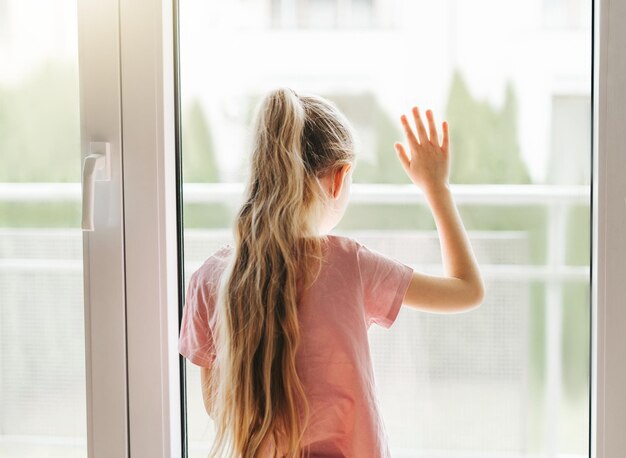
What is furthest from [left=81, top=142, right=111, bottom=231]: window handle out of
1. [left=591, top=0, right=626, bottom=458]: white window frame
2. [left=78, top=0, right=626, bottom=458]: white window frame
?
[left=591, top=0, right=626, bottom=458]: white window frame

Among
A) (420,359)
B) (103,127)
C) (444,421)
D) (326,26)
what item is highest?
(326,26)

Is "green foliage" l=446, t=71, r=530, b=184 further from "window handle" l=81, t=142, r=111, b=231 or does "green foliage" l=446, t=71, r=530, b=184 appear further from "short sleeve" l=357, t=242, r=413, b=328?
"window handle" l=81, t=142, r=111, b=231

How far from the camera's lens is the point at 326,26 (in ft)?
4.07

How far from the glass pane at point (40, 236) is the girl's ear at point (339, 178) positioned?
1.52 ft

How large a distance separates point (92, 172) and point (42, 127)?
163 millimetres

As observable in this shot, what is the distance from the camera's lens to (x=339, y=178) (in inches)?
44.5

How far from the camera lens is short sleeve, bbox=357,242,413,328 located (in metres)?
1.11

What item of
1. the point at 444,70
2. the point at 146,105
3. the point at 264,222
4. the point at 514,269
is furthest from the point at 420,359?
the point at 146,105

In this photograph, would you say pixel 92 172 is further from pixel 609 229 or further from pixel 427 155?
pixel 609 229

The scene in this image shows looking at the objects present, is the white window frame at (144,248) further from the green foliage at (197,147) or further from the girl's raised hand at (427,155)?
the girl's raised hand at (427,155)

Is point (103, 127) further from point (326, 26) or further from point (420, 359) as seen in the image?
point (420, 359)

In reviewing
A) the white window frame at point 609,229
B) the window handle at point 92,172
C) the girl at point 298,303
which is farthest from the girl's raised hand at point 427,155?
the window handle at point 92,172

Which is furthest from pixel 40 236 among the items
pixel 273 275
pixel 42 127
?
pixel 273 275

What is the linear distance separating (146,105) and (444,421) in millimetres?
737
